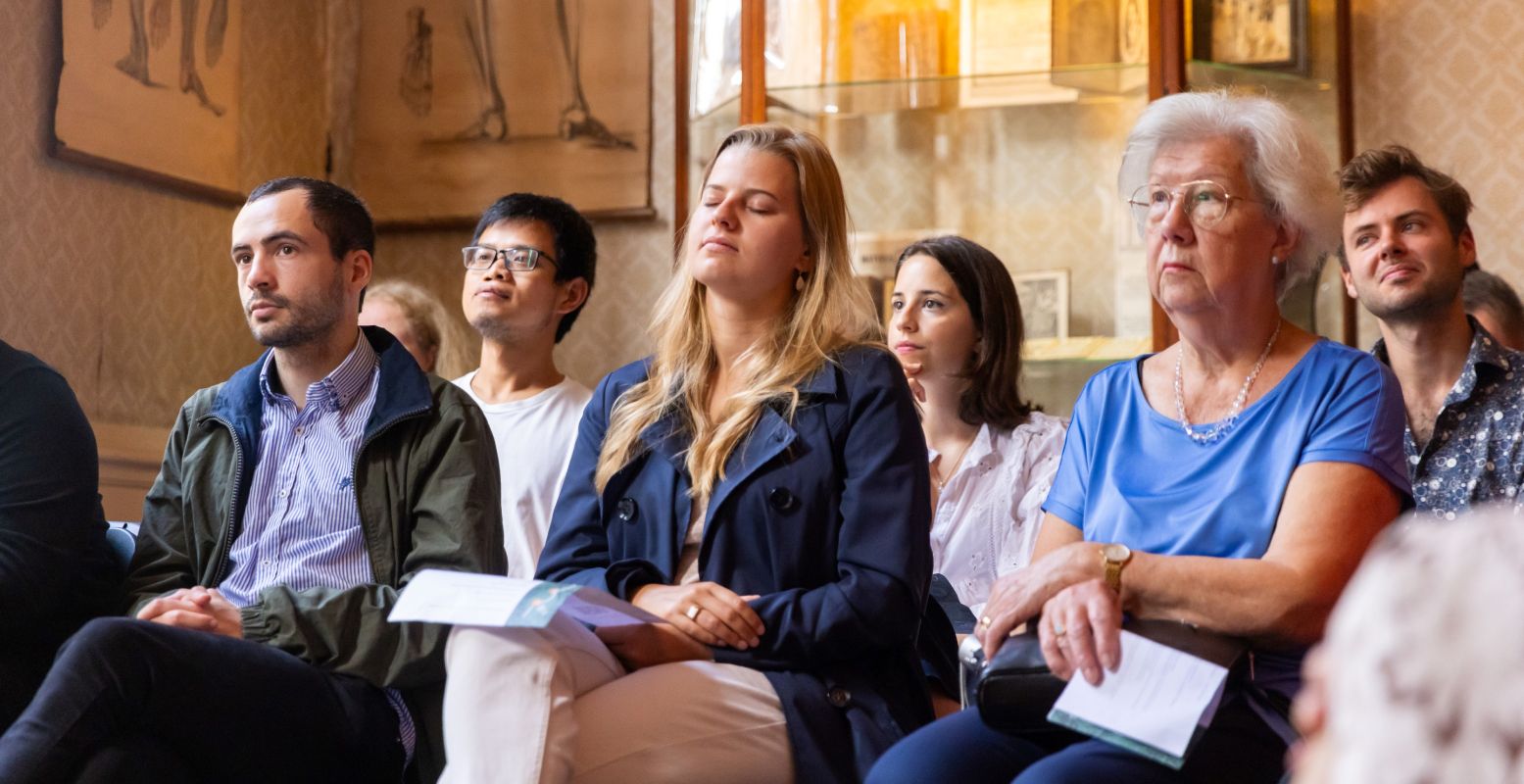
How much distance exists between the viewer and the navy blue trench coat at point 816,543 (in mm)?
1844

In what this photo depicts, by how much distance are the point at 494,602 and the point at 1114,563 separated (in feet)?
2.21

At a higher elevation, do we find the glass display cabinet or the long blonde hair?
the glass display cabinet

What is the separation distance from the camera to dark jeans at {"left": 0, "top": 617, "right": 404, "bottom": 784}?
181 centimetres

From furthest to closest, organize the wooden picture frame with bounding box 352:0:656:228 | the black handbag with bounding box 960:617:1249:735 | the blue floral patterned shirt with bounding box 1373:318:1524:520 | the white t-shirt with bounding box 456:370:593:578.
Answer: the wooden picture frame with bounding box 352:0:656:228, the white t-shirt with bounding box 456:370:593:578, the blue floral patterned shirt with bounding box 1373:318:1524:520, the black handbag with bounding box 960:617:1249:735

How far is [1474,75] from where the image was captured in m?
3.63

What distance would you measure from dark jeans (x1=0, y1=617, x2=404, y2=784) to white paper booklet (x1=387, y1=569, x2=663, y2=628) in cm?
45

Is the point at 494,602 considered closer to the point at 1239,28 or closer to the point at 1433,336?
the point at 1433,336

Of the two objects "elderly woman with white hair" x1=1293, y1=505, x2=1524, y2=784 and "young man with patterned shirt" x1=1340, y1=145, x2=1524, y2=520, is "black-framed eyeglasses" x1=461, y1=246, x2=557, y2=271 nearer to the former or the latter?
"young man with patterned shirt" x1=1340, y1=145, x2=1524, y2=520

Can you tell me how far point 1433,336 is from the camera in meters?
2.56

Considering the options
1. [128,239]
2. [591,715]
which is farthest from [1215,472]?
[128,239]

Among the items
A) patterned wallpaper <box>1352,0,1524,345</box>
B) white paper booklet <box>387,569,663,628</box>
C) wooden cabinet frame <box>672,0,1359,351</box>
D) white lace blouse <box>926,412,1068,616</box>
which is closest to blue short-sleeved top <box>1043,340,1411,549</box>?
white paper booklet <box>387,569,663,628</box>

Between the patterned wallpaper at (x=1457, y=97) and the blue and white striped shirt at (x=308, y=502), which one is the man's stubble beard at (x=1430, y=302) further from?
the blue and white striped shirt at (x=308, y=502)

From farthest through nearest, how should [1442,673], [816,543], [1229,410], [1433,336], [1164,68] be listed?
1. [1164,68]
2. [1433,336]
3. [816,543]
4. [1229,410]
5. [1442,673]

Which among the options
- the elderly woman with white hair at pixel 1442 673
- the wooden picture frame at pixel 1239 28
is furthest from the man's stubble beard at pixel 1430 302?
the elderly woman with white hair at pixel 1442 673
